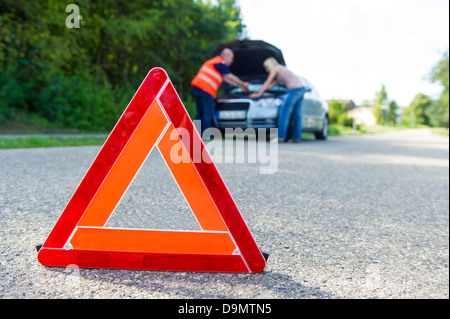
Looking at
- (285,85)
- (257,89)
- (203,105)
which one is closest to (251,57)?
(257,89)

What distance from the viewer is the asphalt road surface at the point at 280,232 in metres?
1.78

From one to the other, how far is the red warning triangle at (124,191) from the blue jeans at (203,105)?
4.57 metres

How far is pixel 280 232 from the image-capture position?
2734mm

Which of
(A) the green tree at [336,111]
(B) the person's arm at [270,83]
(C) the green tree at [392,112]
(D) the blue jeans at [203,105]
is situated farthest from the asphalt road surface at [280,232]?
(C) the green tree at [392,112]

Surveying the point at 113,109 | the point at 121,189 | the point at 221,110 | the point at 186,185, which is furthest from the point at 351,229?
the point at 113,109

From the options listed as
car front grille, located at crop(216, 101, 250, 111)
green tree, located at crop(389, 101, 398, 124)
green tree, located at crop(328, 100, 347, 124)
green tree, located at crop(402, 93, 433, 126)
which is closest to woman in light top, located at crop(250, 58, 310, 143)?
car front grille, located at crop(216, 101, 250, 111)

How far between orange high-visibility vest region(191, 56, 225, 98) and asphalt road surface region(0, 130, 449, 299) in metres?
1.50

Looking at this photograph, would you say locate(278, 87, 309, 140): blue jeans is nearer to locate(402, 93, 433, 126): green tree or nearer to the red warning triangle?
the red warning triangle

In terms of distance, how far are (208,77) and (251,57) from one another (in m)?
2.64

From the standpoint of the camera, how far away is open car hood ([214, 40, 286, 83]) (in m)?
7.68

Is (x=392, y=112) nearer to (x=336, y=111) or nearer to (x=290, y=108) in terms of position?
(x=336, y=111)

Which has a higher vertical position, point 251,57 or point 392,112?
point 251,57

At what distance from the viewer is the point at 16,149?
6.81 meters

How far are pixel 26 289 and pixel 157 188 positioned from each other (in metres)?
2.28
